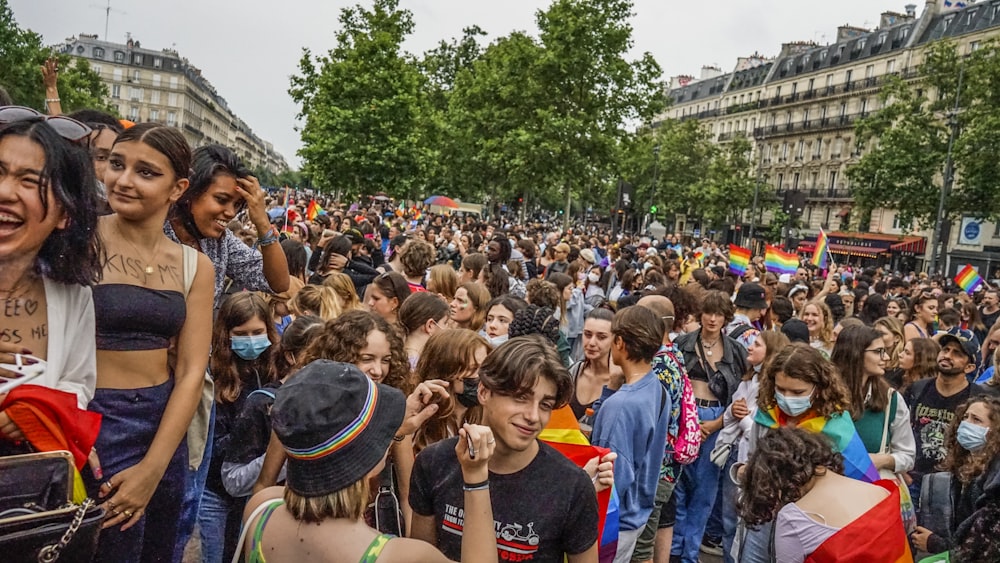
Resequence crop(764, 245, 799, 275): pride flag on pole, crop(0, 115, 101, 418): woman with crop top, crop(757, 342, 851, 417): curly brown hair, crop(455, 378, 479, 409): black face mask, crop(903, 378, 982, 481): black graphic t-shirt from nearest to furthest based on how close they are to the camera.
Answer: crop(0, 115, 101, 418): woman with crop top → crop(455, 378, 479, 409): black face mask → crop(757, 342, 851, 417): curly brown hair → crop(903, 378, 982, 481): black graphic t-shirt → crop(764, 245, 799, 275): pride flag on pole

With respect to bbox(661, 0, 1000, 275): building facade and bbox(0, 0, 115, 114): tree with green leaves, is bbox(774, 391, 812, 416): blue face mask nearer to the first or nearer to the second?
bbox(0, 0, 115, 114): tree with green leaves

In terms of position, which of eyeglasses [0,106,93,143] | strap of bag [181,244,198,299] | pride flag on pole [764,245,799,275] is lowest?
strap of bag [181,244,198,299]

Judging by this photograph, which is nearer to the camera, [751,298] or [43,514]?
[43,514]

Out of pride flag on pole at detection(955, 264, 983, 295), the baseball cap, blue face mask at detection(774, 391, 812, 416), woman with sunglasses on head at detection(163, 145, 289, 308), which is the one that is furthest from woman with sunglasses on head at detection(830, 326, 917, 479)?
pride flag on pole at detection(955, 264, 983, 295)

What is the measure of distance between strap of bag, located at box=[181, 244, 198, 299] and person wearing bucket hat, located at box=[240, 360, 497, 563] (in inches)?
28.9

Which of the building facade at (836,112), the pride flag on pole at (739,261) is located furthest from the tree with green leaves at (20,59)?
the building facade at (836,112)

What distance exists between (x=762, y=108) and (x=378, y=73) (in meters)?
61.1

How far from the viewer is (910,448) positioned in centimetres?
491

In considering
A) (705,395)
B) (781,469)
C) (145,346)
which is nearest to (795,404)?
(781,469)

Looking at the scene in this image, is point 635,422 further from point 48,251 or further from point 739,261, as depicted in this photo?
point 739,261

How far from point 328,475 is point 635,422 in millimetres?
2278

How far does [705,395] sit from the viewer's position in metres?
6.02

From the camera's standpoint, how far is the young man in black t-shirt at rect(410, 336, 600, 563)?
263 cm

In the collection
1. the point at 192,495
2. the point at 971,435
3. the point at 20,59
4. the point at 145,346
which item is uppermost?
the point at 20,59
